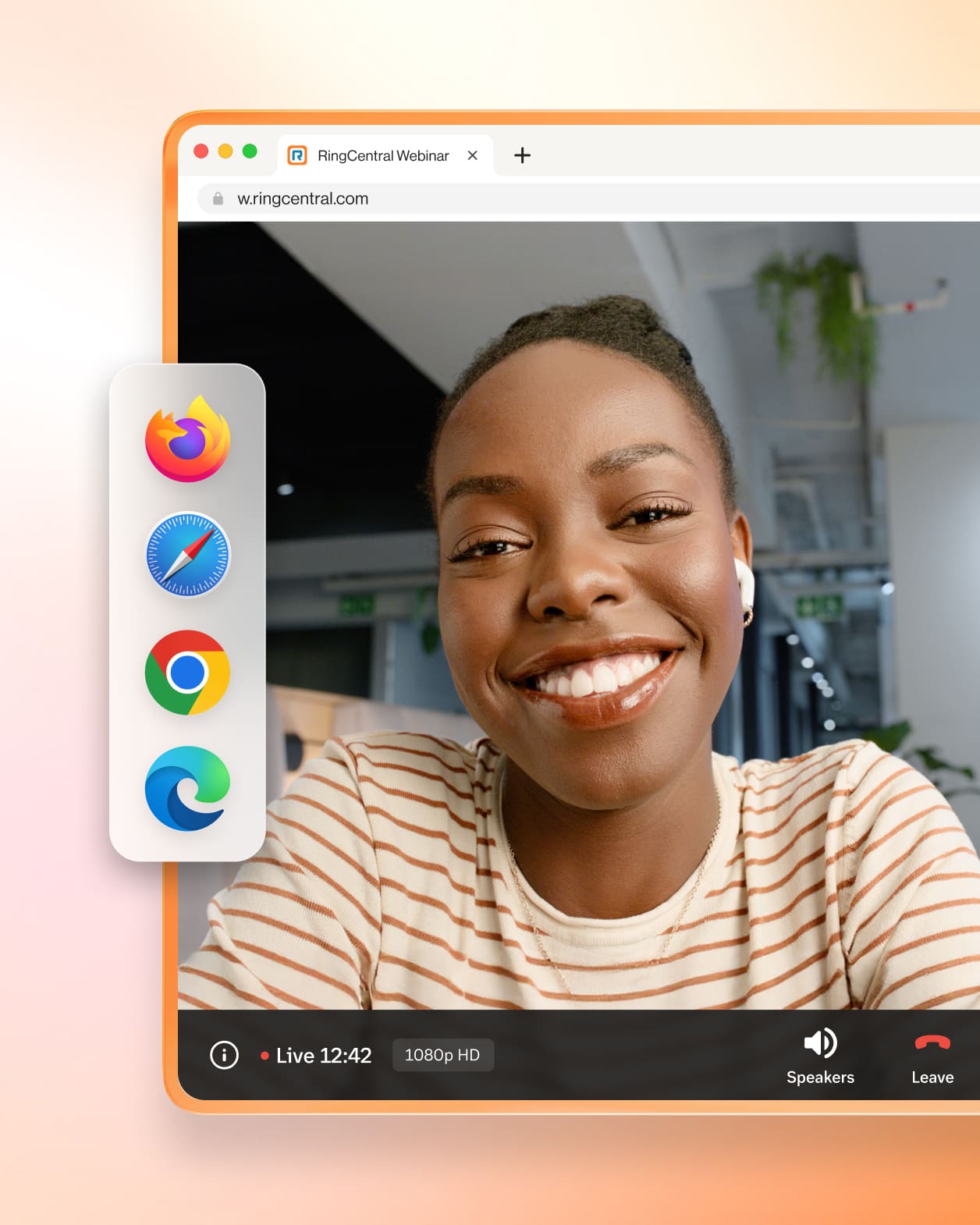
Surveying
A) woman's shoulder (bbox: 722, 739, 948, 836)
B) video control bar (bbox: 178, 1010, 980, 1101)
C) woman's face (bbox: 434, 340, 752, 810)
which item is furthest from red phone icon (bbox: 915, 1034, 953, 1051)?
woman's face (bbox: 434, 340, 752, 810)

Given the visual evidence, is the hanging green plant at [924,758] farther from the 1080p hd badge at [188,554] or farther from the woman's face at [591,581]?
the 1080p hd badge at [188,554]

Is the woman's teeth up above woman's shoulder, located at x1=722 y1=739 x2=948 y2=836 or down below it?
above

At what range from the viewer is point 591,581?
2.26ft

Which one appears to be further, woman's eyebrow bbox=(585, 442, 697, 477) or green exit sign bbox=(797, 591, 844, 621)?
green exit sign bbox=(797, 591, 844, 621)

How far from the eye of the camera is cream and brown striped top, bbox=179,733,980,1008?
69cm

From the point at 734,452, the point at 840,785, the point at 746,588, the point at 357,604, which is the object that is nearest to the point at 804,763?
the point at 840,785

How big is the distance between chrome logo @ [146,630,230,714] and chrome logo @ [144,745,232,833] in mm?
31

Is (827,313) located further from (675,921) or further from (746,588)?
(675,921)

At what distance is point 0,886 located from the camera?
29.7 inches

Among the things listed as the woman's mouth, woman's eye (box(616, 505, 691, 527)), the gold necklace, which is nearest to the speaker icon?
the gold necklace

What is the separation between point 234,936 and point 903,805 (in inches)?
18.7

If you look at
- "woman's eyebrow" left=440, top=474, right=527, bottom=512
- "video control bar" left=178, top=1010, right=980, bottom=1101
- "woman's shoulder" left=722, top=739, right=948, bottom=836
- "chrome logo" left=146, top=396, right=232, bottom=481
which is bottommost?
"video control bar" left=178, top=1010, right=980, bottom=1101

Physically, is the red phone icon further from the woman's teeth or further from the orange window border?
the woman's teeth

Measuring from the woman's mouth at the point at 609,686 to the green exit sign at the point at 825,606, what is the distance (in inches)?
7.0
